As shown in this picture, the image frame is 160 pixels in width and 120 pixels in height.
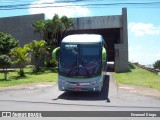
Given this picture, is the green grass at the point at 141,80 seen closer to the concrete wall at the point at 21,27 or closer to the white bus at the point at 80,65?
the white bus at the point at 80,65

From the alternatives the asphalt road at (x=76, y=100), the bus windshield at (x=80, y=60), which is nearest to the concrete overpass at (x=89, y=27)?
the asphalt road at (x=76, y=100)

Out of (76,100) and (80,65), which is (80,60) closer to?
(80,65)

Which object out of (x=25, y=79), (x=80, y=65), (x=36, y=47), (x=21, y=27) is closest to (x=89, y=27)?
(x=21, y=27)

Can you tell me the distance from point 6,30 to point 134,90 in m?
28.9

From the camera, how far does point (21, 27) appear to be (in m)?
44.2

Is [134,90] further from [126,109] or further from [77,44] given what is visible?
[126,109]

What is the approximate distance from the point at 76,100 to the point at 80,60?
97.9 inches

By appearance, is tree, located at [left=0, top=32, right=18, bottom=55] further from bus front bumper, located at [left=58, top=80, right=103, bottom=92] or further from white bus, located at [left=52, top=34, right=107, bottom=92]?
bus front bumper, located at [left=58, top=80, right=103, bottom=92]

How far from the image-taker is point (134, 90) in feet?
68.9

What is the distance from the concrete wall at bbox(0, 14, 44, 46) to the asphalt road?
23042mm

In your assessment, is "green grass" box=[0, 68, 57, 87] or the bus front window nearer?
the bus front window

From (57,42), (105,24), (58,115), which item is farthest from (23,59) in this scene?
(58,115)

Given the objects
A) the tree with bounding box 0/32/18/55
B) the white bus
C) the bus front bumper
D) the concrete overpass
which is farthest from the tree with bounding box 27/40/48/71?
the bus front bumper

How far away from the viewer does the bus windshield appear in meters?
17.9
